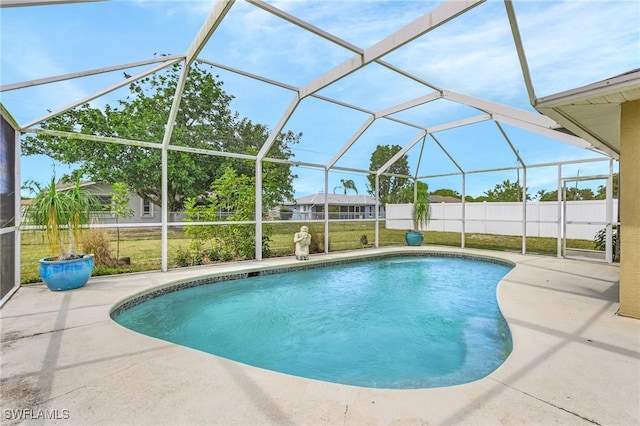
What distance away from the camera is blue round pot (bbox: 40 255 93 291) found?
501 cm

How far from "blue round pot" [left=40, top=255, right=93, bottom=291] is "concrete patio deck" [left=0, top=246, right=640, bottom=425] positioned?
3.94ft

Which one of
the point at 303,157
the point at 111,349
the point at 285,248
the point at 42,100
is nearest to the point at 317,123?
the point at 303,157

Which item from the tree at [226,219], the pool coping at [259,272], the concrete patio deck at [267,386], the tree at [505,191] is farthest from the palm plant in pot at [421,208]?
the concrete patio deck at [267,386]

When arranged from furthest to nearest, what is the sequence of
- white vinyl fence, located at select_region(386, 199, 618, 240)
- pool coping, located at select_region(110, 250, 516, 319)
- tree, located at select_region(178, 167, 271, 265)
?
white vinyl fence, located at select_region(386, 199, 618, 240)
tree, located at select_region(178, 167, 271, 265)
pool coping, located at select_region(110, 250, 516, 319)

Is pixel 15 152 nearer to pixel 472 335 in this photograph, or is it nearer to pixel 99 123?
pixel 472 335

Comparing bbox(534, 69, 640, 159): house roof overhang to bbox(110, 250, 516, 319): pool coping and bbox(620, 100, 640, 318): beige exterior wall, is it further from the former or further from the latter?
bbox(110, 250, 516, 319): pool coping

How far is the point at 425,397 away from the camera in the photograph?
2.18 meters

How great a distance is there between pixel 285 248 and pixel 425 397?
8.35 metres

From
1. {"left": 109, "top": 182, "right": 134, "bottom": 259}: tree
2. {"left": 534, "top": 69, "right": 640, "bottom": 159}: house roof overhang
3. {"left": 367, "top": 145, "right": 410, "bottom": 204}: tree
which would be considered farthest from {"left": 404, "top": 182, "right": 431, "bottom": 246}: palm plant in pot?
{"left": 109, "top": 182, "right": 134, "bottom": 259}: tree

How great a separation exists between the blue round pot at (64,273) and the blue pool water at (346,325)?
A: 4.03ft

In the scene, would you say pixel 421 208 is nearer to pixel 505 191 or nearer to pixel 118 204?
pixel 505 191

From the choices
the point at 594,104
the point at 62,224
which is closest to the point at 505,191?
the point at 594,104

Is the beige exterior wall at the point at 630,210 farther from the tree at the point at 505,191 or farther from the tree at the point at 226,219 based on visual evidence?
the tree at the point at 505,191

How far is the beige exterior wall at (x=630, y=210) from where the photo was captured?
384 cm
